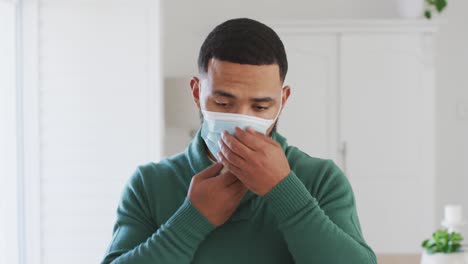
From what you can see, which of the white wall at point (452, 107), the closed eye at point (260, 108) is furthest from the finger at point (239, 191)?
the white wall at point (452, 107)

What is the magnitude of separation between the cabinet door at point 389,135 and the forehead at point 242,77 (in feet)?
12.8

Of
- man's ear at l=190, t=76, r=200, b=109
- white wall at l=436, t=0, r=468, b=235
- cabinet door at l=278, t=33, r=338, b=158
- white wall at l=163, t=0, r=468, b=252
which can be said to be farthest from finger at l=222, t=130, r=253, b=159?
white wall at l=436, t=0, r=468, b=235

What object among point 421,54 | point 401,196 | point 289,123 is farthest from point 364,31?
point 401,196

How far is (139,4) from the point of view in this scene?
3715 millimetres

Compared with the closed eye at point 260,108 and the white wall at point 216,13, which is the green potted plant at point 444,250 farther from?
the white wall at point 216,13

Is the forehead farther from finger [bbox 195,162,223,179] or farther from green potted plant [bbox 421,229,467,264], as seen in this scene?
green potted plant [bbox 421,229,467,264]

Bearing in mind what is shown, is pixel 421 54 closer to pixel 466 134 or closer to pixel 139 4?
pixel 466 134

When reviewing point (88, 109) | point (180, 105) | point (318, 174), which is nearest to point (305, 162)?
point (318, 174)

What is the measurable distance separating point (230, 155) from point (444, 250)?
1.36 metres

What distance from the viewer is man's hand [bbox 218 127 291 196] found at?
1.01 m

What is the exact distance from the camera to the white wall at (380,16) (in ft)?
17.5

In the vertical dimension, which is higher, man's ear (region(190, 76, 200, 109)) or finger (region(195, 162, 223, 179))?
man's ear (region(190, 76, 200, 109))

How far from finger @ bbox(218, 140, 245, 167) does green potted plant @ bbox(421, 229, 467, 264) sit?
1334 mm

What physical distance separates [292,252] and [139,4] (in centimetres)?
282
